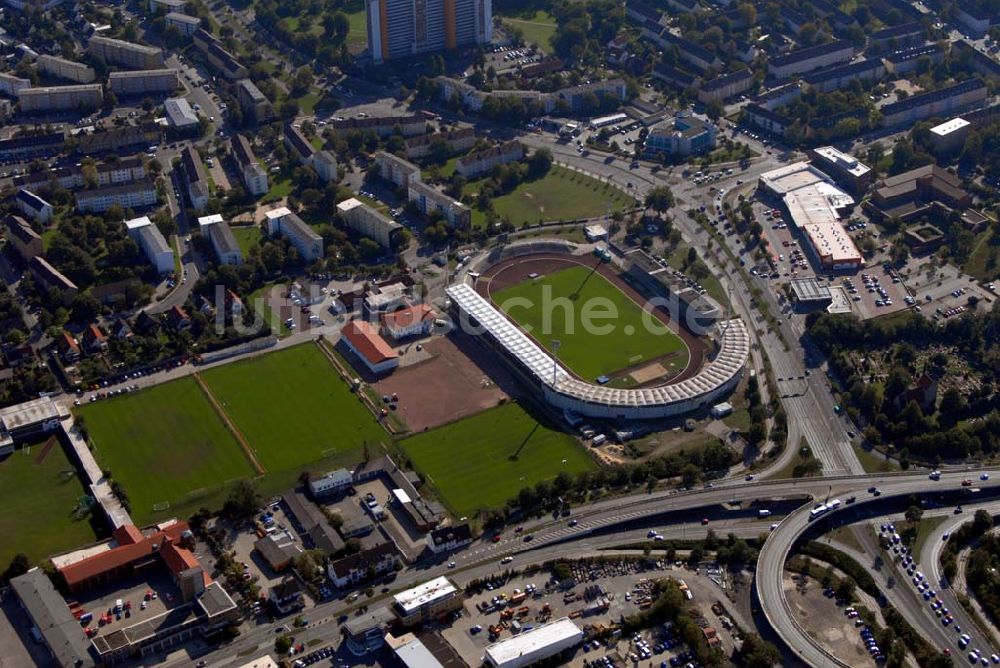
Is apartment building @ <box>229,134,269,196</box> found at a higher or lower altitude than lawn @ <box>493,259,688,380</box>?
higher

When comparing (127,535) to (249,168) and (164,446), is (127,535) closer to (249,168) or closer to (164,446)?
(164,446)

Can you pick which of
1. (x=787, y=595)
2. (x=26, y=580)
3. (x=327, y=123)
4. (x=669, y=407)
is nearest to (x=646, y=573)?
(x=787, y=595)

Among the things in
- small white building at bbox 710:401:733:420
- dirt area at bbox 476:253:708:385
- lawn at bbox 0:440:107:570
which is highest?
dirt area at bbox 476:253:708:385

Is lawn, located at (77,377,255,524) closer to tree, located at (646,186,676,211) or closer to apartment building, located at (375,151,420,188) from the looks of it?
apartment building, located at (375,151,420,188)

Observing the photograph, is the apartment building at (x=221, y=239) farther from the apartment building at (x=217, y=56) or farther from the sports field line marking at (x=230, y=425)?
the apartment building at (x=217, y=56)

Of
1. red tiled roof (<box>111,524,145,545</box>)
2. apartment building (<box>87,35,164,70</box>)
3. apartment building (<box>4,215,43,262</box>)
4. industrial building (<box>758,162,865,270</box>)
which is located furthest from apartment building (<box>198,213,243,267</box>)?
industrial building (<box>758,162,865,270</box>)

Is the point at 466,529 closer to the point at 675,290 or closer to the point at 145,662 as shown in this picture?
the point at 145,662

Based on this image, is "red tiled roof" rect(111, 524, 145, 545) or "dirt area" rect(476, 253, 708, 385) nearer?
"red tiled roof" rect(111, 524, 145, 545)
